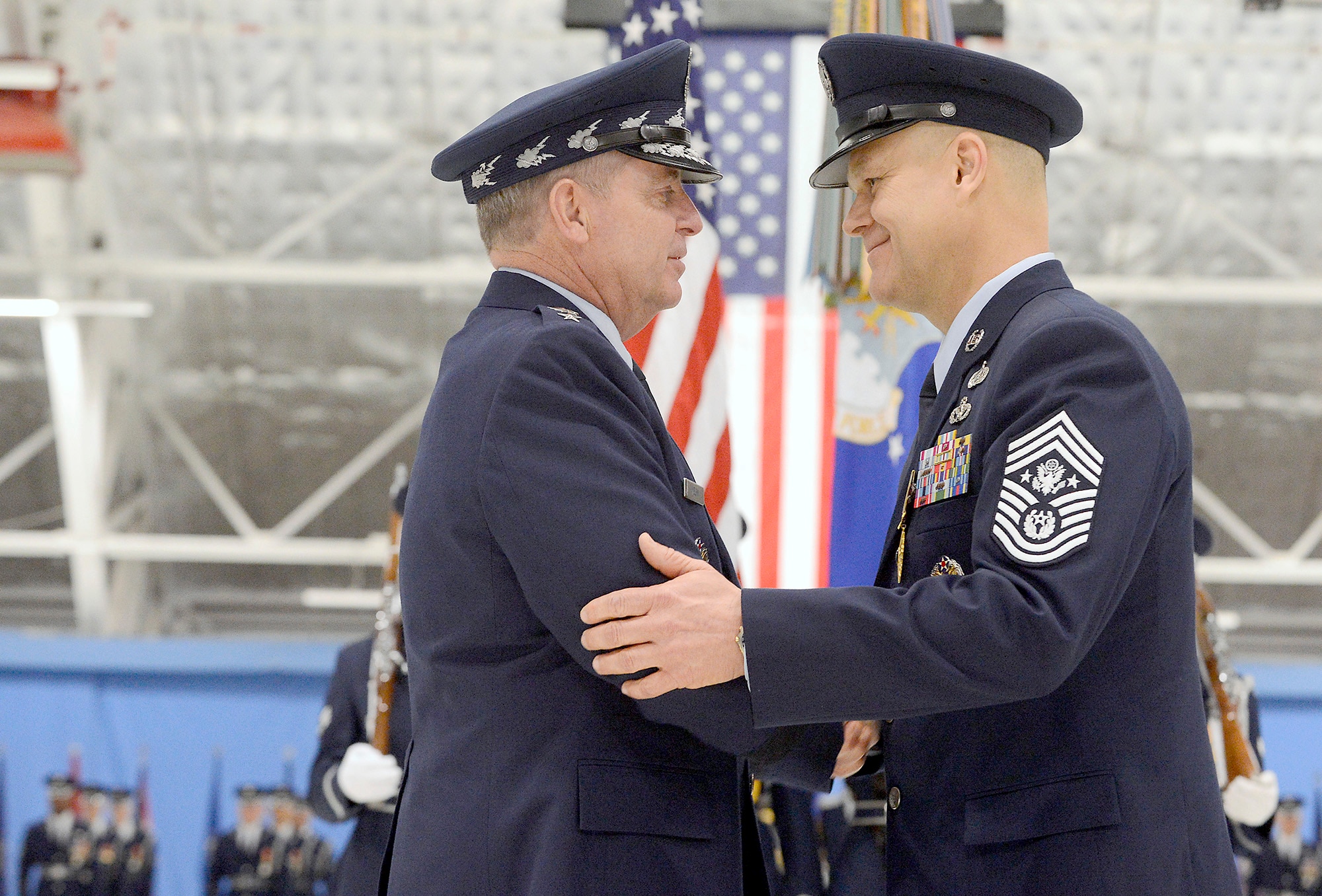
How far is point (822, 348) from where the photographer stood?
5129 millimetres

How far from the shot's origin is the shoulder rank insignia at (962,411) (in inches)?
58.6

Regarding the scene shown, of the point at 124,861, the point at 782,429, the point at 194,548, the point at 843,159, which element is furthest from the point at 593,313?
the point at 194,548

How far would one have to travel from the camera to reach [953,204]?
1.58 m

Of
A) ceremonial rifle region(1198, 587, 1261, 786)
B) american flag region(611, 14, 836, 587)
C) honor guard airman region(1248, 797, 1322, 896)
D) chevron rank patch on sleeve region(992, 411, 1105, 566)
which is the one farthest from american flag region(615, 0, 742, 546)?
honor guard airman region(1248, 797, 1322, 896)

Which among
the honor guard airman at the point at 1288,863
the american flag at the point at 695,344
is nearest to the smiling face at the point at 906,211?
the american flag at the point at 695,344

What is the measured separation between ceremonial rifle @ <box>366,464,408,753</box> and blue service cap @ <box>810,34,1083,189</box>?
1.93 m

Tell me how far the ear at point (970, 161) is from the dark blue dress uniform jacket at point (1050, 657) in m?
0.20

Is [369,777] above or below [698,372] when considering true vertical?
below

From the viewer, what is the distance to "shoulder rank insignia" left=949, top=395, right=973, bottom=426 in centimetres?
149

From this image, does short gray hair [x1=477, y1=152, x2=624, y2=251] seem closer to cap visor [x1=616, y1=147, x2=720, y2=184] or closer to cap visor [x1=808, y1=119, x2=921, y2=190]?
cap visor [x1=616, y1=147, x2=720, y2=184]

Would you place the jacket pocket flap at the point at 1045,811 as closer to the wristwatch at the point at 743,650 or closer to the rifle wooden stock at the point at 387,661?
the wristwatch at the point at 743,650

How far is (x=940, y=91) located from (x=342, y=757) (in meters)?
2.67

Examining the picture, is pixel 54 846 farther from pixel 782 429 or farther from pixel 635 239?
pixel 635 239

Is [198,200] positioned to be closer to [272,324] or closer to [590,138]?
[272,324]
